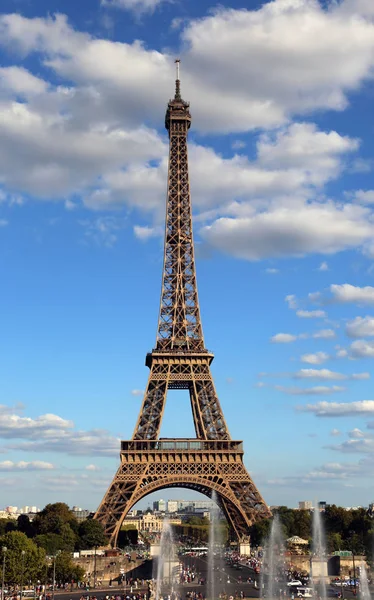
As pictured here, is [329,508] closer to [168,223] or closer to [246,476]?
[246,476]

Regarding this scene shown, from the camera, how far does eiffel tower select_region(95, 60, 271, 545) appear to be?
90.4 m

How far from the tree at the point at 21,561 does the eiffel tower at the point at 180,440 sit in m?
17.7

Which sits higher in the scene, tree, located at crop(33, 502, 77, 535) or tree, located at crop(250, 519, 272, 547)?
tree, located at crop(33, 502, 77, 535)

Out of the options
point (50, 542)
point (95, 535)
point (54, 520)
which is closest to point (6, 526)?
point (54, 520)

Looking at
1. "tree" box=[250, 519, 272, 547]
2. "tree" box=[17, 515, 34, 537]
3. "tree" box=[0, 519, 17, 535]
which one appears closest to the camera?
"tree" box=[250, 519, 272, 547]

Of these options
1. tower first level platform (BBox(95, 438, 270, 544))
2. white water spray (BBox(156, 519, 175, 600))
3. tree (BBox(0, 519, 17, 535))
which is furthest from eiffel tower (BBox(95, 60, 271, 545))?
tree (BBox(0, 519, 17, 535))

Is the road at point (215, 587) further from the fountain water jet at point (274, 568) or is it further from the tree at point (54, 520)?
the tree at point (54, 520)

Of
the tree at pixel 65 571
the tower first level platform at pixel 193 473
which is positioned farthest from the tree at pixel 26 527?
the tree at pixel 65 571

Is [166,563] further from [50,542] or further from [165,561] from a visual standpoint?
[50,542]

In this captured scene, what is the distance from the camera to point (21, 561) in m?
65.4

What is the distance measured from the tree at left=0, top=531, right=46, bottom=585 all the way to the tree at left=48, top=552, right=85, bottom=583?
146 cm

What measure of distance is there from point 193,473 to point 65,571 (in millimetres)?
25716

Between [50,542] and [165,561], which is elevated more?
[50,542]

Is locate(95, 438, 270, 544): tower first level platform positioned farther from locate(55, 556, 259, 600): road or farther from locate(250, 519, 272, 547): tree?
locate(55, 556, 259, 600): road
